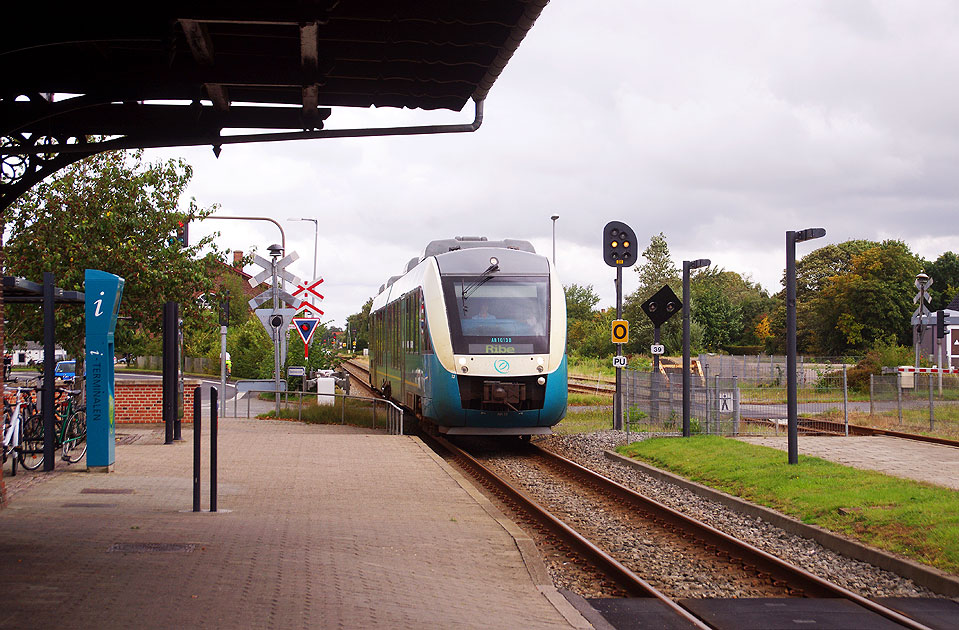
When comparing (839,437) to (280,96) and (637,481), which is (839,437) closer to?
(637,481)

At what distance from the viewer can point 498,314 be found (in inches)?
648

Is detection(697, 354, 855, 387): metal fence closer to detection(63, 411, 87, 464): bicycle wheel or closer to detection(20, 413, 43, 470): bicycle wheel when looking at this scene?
detection(63, 411, 87, 464): bicycle wheel

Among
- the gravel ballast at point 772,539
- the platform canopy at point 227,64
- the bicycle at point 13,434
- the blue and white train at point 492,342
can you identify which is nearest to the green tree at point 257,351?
the blue and white train at point 492,342

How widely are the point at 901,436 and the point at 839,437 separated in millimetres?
1344

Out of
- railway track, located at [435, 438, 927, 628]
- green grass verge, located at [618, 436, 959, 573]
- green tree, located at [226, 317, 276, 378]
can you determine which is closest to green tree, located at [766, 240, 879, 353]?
green tree, located at [226, 317, 276, 378]

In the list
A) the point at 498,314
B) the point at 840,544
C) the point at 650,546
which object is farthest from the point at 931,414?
the point at 650,546

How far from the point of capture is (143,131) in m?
8.41

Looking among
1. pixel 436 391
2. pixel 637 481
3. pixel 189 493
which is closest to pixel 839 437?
pixel 637 481

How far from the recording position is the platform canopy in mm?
6074

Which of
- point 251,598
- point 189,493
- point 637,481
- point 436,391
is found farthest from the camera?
point 436,391

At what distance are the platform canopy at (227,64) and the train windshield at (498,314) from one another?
7.81m

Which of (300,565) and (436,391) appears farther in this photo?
(436,391)

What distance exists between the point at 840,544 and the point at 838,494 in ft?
6.01

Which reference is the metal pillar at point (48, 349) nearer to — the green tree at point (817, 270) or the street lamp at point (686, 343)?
the street lamp at point (686, 343)
